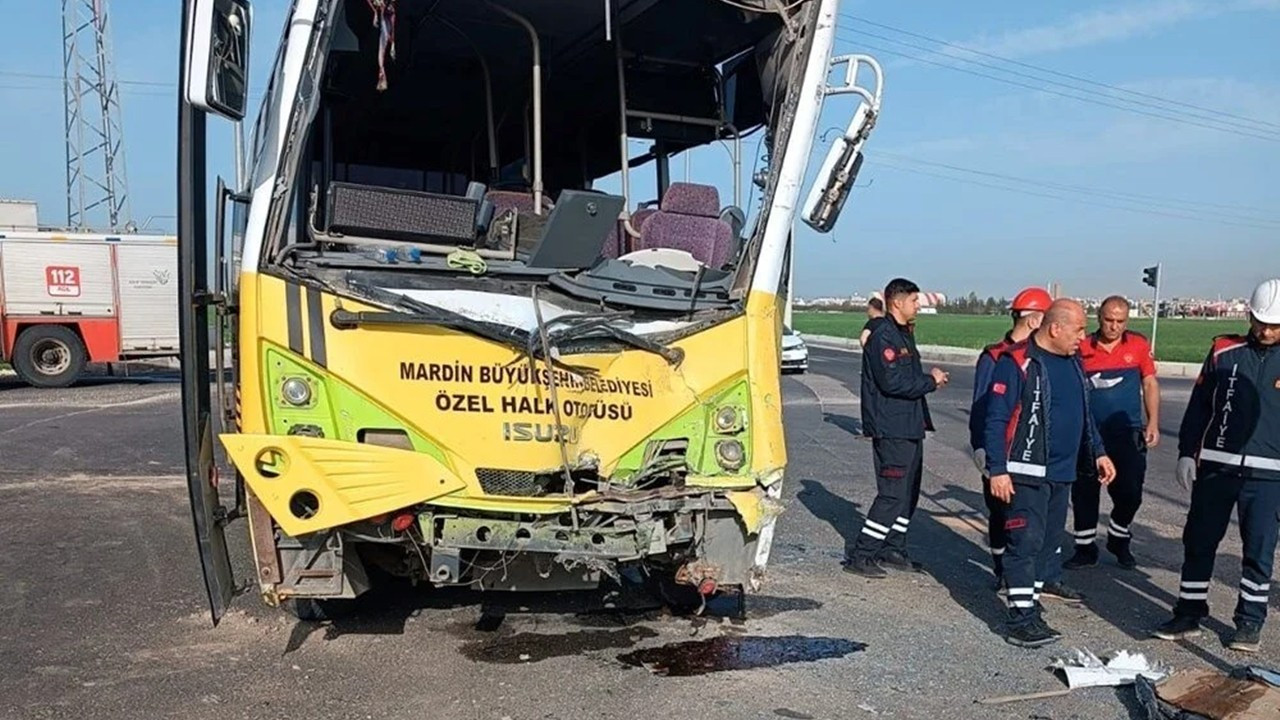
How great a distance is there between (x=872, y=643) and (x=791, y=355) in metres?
19.5

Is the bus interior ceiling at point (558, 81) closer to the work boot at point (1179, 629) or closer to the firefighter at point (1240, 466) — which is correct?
the firefighter at point (1240, 466)

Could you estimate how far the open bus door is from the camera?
3.63 m

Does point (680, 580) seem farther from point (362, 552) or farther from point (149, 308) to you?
point (149, 308)

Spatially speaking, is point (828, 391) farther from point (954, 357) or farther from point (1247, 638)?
point (1247, 638)

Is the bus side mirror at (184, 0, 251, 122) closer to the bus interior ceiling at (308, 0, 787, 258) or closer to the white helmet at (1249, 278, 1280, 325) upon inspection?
the bus interior ceiling at (308, 0, 787, 258)

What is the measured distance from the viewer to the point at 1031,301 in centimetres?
648

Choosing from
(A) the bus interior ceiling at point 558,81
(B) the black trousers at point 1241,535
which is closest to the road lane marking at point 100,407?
(A) the bus interior ceiling at point 558,81

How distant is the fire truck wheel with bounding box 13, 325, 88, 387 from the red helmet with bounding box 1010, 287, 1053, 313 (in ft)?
58.8

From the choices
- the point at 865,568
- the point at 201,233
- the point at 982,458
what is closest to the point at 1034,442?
the point at 982,458

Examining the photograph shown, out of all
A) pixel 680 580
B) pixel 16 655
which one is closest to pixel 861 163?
pixel 680 580

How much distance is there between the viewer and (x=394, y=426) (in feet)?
13.3

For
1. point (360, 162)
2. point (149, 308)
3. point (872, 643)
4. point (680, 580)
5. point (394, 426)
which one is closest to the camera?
point (394, 426)

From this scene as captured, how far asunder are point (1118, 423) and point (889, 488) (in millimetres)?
1632

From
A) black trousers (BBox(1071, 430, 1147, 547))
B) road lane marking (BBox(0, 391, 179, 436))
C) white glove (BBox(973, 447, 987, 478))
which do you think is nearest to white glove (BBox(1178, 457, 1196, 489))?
white glove (BBox(973, 447, 987, 478))
